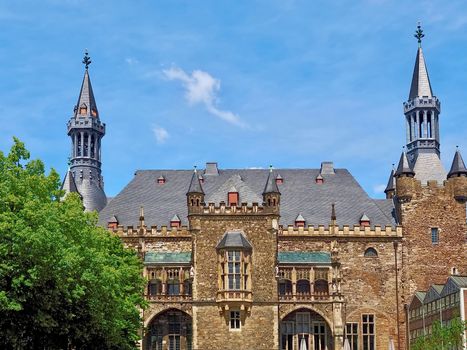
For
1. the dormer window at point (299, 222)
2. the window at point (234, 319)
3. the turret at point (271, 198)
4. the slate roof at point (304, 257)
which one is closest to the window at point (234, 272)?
the window at point (234, 319)

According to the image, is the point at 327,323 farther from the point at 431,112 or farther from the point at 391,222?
the point at 431,112

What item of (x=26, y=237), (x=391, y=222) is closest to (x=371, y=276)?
(x=391, y=222)

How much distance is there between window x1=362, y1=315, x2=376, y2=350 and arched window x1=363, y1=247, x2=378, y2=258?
511cm

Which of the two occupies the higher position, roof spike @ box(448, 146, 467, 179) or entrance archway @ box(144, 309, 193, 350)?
roof spike @ box(448, 146, 467, 179)

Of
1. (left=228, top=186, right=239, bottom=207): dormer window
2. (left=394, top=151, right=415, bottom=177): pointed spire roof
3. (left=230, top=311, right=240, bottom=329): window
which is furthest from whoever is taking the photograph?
(left=394, top=151, right=415, bottom=177): pointed spire roof

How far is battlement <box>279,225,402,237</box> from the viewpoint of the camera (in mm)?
77000

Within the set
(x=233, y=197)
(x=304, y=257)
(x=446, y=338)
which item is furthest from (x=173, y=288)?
(x=446, y=338)

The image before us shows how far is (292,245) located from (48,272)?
3838 cm

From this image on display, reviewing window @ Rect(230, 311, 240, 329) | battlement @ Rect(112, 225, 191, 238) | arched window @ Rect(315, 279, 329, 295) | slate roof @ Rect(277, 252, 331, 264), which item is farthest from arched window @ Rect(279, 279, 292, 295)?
battlement @ Rect(112, 225, 191, 238)

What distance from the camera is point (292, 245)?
7694 centimetres

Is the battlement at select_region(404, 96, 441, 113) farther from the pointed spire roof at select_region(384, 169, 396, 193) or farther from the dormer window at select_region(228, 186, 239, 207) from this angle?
the dormer window at select_region(228, 186, 239, 207)

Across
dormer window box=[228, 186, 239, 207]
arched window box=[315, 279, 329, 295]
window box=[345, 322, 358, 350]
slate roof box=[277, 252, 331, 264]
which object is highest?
dormer window box=[228, 186, 239, 207]

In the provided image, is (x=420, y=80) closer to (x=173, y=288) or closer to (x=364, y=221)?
(x=364, y=221)

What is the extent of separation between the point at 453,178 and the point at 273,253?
18.8 m
